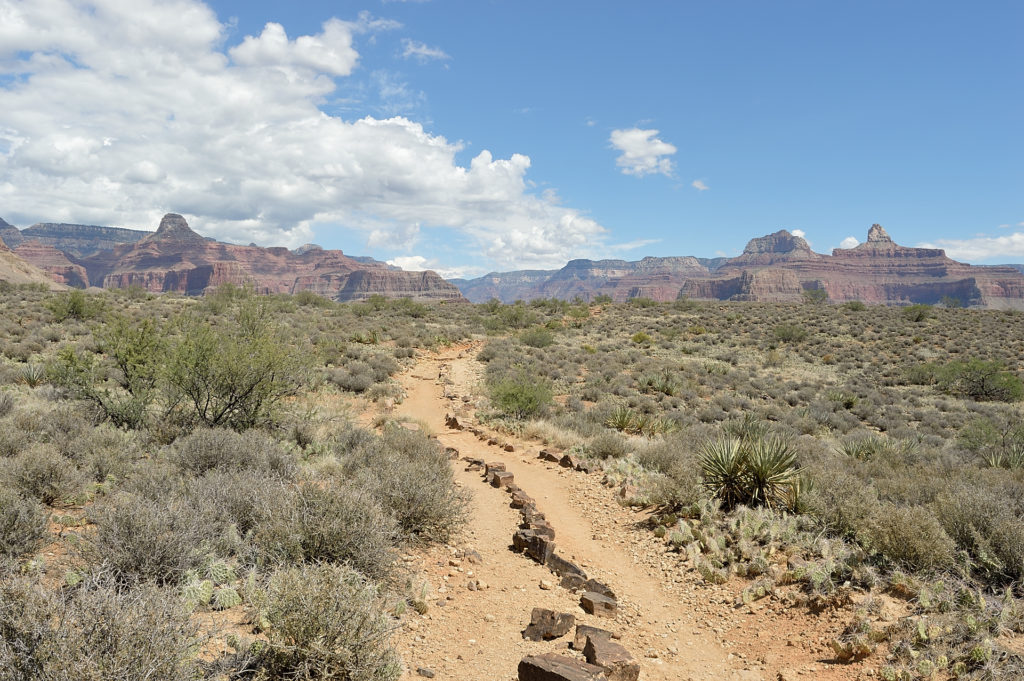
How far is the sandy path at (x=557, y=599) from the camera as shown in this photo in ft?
15.2

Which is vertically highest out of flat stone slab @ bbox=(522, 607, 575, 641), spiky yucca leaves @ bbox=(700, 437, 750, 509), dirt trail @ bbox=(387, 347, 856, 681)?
spiky yucca leaves @ bbox=(700, 437, 750, 509)

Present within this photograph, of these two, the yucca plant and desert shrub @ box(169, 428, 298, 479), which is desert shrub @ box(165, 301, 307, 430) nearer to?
desert shrub @ box(169, 428, 298, 479)

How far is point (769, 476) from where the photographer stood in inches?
311

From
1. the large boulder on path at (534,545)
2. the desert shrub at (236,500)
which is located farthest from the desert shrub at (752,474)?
the desert shrub at (236,500)

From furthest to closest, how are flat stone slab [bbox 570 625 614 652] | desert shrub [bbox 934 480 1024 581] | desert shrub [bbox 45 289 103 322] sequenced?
desert shrub [bbox 45 289 103 322]
desert shrub [bbox 934 480 1024 581]
flat stone slab [bbox 570 625 614 652]

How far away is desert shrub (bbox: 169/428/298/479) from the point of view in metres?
7.26

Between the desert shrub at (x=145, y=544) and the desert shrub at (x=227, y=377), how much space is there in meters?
5.74

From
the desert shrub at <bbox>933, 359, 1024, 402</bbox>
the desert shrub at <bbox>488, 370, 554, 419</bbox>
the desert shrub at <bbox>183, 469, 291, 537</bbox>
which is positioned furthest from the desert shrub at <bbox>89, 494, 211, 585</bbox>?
the desert shrub at <bbox>933, 359, 1024, 402</bbox>

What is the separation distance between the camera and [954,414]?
61.8 feet

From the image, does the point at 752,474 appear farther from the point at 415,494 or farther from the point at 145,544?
the point at 145,544

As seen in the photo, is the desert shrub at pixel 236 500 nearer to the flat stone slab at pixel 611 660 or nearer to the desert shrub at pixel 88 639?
the desert shrub at pixel 88 639

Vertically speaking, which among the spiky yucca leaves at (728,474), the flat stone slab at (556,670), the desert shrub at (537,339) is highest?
the desert shrub at (537,339)

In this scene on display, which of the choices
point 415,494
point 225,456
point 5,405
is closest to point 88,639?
point 415,494

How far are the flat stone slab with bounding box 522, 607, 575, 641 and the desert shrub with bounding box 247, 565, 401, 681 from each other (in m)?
1.75
